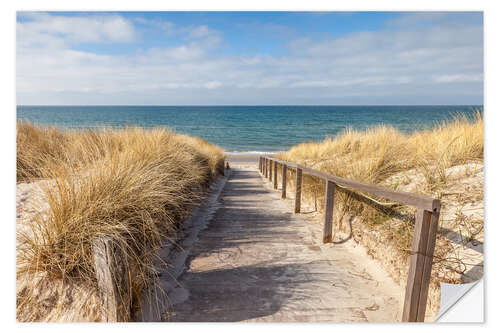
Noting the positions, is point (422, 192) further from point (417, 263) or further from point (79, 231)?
point (79, 231)

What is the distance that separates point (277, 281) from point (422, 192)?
2011 mm

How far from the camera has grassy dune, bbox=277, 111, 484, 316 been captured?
2430 millimetres

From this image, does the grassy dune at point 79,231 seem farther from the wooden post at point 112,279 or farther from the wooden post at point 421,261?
the wooden post at point 421,261

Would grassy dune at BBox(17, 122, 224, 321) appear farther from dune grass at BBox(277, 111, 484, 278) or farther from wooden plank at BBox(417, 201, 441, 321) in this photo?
dune grass at BBox(277, 111, 484, 278)

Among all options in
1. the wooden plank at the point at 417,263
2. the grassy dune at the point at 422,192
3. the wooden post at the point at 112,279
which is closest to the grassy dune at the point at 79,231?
the wooden post at the point at 112,279

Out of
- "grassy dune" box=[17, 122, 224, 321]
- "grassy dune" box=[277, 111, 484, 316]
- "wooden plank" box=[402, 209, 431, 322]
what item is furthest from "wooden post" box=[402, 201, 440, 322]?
"grassy dune" box=[17, 122, 224, 321]

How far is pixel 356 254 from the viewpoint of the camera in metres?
3.33

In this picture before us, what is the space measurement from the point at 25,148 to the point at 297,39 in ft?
15.2

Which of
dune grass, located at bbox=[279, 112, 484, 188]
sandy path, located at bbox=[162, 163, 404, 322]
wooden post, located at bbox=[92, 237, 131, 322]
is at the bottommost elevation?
sandy path, located at bbox=[162, 163, 404, 322]

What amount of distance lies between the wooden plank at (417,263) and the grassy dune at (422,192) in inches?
13.4

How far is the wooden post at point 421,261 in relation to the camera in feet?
6.00

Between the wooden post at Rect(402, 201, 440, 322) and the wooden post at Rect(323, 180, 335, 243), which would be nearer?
the wooden post at Rect(402, 201, 440, 322)

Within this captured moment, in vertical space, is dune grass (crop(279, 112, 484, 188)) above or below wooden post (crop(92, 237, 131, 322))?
above
